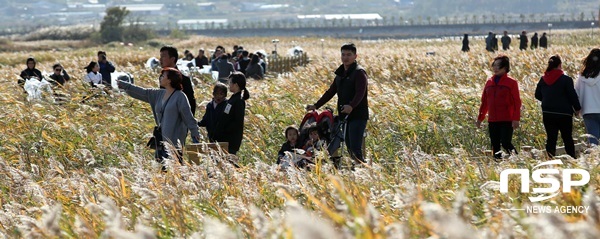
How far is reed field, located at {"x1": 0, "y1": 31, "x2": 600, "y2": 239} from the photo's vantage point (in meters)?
4.47

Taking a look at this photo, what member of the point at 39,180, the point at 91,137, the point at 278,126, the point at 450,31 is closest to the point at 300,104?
the point at 278,126

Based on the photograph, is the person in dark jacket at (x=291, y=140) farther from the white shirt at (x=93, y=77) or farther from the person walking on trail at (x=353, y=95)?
the white shirt at (x=93, y=77)

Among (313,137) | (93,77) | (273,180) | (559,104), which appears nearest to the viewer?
(273,180)

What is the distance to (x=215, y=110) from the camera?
1011 centimetres

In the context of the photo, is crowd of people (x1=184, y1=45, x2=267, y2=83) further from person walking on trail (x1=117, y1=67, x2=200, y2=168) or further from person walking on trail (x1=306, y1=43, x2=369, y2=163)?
person walking on trail (x1=117, y1=67, x2=200, y2=168)

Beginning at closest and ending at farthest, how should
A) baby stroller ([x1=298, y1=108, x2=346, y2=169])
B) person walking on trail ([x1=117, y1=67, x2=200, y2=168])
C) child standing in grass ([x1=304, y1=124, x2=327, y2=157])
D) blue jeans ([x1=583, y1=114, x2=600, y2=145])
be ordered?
person walking on trail ([x1=117, y1=67, x2=200, y2=168])
child standing in grass ([x1=304, y1=124, x2=327, y2=157])
baby stroller ([x1=298, y1=108, x2=346, y2=169])
blue jeans ([x1=583, y1=114, x2=600, y2=145])

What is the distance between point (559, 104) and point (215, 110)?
3.62m

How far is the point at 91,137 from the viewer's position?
1107 cm

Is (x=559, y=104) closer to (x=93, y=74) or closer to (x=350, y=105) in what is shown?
(x=350, y=105)

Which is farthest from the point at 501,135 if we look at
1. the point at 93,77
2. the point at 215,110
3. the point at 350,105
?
the point at 93,77

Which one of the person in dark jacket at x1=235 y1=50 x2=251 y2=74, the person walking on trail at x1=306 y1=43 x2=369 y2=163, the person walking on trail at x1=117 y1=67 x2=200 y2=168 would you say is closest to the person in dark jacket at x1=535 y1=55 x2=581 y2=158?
the person walking on trail at x1=306 y1=43 x2=369 y2=163

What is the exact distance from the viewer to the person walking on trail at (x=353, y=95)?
33.2ft

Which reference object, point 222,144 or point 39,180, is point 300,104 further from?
point 39,180

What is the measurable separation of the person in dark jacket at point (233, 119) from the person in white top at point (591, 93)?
12.0 feet
